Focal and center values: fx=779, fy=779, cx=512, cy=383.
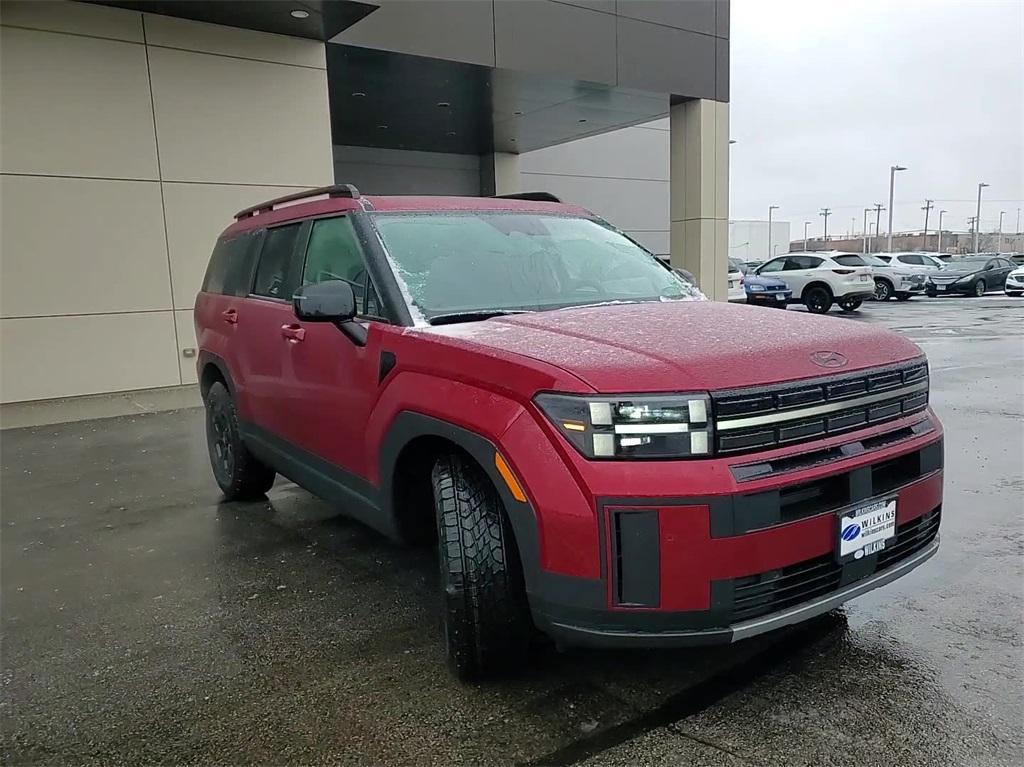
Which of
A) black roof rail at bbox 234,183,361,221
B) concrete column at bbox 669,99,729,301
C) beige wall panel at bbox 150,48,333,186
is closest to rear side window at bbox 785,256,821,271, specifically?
concrete column at bbox 669,99,729,301

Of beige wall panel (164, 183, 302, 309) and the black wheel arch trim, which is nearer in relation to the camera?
the black wheel arch trim

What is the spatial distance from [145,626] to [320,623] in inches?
31.5

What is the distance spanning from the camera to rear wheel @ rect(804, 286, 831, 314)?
20234mm

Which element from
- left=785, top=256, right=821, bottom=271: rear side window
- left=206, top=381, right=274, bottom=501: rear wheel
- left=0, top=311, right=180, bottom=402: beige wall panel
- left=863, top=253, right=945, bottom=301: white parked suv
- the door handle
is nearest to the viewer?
the door handle

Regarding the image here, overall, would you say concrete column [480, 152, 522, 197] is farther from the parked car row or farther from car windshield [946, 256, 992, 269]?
car windshield [946, 256, 992, 269]

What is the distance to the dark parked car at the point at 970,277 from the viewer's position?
85.5 feet

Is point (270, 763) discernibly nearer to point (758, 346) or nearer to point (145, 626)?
point (145, 626)

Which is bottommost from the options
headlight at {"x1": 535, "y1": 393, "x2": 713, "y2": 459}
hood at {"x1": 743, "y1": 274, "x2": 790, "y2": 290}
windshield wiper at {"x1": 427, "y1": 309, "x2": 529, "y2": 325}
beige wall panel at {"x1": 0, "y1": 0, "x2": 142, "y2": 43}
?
hood at {"x1": 743, "y1": 274, "x2": 790, "y2": 290}

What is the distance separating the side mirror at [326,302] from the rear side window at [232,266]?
5.66 feet

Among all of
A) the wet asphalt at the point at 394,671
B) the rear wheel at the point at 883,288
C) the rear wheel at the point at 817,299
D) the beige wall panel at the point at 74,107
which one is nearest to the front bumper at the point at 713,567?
the wet asphalt at the point at 394,671

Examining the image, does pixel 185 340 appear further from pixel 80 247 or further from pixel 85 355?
pixel 80 247

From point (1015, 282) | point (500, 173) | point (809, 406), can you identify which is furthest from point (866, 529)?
point (1015, 282)

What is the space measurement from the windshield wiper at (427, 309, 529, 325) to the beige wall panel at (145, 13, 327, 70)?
27.3ft

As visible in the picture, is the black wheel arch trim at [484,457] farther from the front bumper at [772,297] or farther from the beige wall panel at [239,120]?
the front bumper at [772,297]
